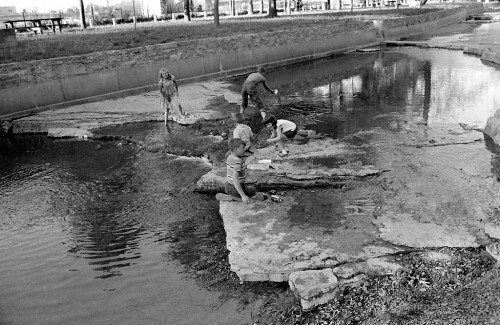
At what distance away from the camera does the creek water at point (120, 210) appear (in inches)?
212

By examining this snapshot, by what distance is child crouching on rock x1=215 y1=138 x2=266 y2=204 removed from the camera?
6965mm

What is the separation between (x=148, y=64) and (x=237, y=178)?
40.4 feet

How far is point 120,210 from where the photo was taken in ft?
25.8

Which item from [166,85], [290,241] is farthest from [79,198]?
[166,85]

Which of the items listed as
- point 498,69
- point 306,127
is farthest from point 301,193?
point 498,69

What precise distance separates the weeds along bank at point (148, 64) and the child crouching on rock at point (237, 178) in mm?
10200

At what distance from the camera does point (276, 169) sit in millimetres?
8438

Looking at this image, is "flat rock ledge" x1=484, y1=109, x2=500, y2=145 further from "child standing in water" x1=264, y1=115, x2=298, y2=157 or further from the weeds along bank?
the weeds along bank

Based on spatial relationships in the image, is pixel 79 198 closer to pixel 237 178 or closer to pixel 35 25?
pixel 237 178

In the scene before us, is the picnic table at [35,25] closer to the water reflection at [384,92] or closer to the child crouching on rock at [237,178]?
the water reflection at [384,92]

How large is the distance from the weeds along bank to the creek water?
10.1 ft

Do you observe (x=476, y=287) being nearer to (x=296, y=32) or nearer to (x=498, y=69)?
(x=498, y=69)

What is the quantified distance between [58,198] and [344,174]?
5017 millimetres

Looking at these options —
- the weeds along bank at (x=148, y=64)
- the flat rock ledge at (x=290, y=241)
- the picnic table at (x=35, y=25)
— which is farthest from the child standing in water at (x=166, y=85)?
the picnic table at (x=35, y=25)
